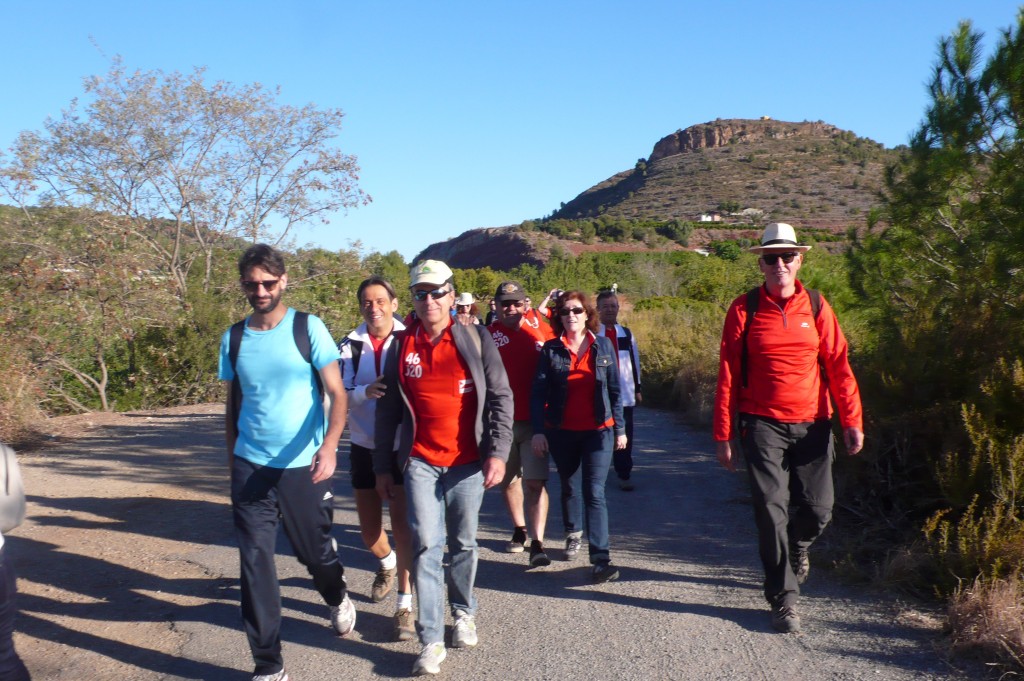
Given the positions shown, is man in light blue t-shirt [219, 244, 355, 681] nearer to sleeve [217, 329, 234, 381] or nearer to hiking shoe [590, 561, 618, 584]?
sleeve [217, 329, 234, 381]

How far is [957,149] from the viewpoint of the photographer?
630cm

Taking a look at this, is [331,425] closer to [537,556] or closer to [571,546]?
[537,556]

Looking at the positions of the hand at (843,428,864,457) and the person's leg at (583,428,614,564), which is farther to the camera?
the person's leg at (583,428,614,564)

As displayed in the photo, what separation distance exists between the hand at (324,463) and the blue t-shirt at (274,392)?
10 cm

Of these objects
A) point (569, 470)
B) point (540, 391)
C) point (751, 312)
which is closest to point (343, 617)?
point (569, 470)

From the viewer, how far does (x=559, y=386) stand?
223 inches

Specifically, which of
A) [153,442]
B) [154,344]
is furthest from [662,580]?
[154,344]

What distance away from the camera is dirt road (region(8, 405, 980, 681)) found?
421 centimetres

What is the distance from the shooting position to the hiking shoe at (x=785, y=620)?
4.49 meters

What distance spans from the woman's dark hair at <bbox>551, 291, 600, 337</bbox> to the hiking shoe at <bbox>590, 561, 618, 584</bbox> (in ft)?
4.98

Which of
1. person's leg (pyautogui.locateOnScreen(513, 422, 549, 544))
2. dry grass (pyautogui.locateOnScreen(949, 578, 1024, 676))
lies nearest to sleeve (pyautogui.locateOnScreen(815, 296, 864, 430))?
dry grass (pyautogui.locateOnScreen(949, 578, 1024, 676))

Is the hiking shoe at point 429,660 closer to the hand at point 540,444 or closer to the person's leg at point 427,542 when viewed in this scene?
the person's leg at point 427,542

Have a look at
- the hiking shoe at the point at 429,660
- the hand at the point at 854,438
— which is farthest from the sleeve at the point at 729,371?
the hiking shoe at the point at 429,660

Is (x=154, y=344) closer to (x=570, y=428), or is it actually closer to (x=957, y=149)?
(x=570, y=428)
